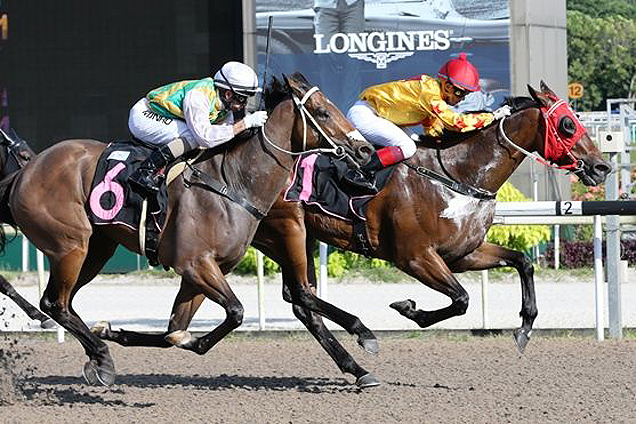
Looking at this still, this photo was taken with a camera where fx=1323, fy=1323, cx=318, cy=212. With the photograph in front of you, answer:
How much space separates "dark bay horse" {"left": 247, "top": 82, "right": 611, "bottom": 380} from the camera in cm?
687

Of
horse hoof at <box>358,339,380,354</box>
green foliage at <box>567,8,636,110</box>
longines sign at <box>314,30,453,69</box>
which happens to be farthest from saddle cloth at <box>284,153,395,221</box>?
green foliage at <box>567,8,636,110</box>

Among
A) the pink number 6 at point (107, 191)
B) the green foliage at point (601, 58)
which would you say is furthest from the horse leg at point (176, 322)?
the green foliage at point (601, 58)

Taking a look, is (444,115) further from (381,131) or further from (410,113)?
(381,131)

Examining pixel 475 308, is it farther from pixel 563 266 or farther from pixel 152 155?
pixel 152 155

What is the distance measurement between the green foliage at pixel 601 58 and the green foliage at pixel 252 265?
32494 mm

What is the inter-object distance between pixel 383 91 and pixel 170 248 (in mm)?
1601

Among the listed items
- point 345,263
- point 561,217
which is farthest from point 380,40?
point 561,217

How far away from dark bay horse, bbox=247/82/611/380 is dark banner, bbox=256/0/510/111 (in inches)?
225

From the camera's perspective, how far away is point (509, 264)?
23.4ft

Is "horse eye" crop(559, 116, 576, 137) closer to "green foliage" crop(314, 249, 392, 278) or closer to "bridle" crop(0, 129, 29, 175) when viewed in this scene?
"bridle" crop(0, 129, 29, 175)

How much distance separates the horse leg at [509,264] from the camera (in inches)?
274

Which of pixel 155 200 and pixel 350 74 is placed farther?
pixel 350 74

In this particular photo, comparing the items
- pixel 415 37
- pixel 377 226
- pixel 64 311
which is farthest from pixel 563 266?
pixel 64 311

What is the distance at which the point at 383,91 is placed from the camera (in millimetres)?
7078
